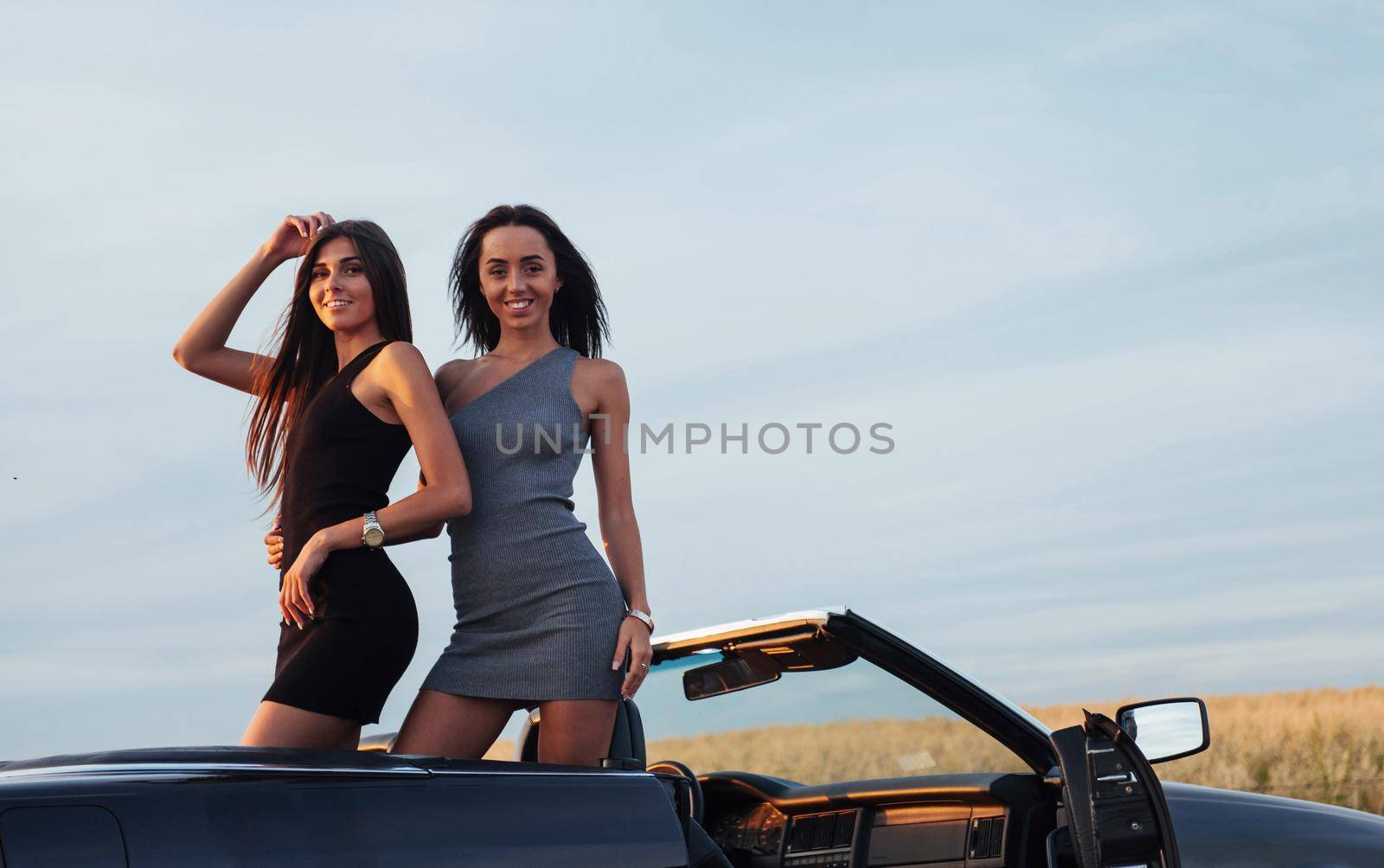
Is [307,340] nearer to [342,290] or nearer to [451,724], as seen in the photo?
[342,290]

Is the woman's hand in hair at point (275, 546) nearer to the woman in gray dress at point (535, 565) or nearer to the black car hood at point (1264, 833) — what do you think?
the woman in gray dress at point (535, 565)

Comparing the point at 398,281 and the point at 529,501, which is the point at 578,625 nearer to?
the point at 529,501

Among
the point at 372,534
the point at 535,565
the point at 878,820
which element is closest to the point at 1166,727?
the point at 878,820

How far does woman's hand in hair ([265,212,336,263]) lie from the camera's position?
11.7ft

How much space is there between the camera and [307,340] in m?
Answer: 3.51

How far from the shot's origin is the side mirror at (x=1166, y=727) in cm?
335

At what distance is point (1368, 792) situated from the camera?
1170 cm

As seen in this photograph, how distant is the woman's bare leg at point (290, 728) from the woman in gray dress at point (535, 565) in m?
0.30

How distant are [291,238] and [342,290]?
372 mm

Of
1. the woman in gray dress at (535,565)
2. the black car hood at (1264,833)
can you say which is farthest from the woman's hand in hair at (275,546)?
the black car hood at (1264,833)

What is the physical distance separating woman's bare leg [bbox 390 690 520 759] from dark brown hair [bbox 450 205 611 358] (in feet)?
3.38

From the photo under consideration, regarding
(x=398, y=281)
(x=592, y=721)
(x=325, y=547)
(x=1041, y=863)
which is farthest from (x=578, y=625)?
(x=1041, y=863)

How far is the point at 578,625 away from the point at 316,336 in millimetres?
994

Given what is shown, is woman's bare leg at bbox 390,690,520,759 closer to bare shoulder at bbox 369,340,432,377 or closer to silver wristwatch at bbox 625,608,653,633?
silver wristwatch at bbox 625,608,653,633
